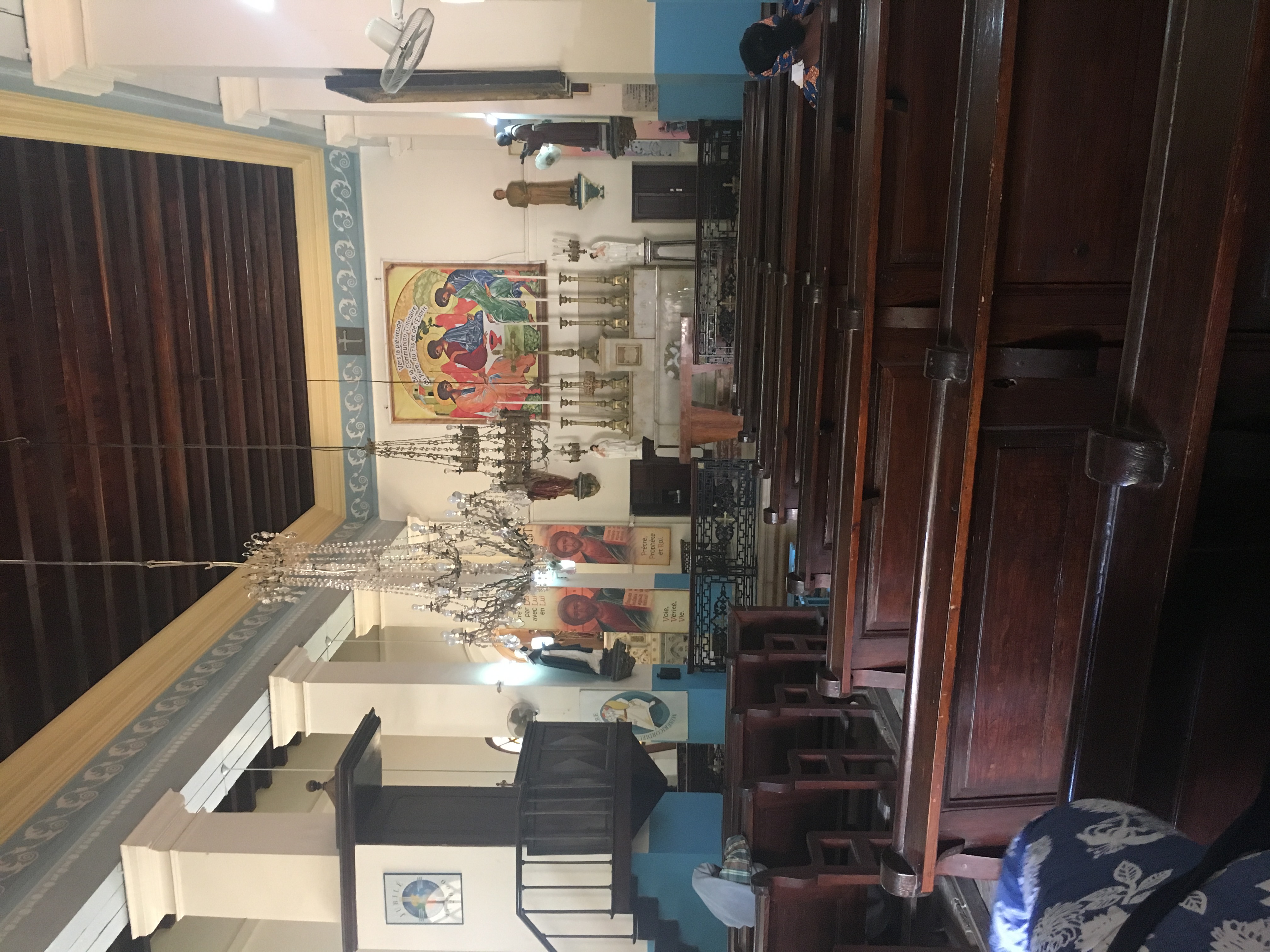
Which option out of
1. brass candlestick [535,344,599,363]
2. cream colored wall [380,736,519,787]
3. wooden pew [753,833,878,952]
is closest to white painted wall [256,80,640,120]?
brass candlestick [535,344,599,363]

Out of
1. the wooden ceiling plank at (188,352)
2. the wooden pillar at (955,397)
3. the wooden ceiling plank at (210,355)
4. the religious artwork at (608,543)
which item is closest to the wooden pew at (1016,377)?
the wooden pillar at (955,397)

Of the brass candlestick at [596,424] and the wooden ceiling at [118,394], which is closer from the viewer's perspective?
the wooden ceiling at [118,394]

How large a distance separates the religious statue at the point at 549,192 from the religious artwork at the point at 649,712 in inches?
175

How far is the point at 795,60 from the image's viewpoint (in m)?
2.95

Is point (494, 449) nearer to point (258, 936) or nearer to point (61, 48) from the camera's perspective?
point (61, 48)

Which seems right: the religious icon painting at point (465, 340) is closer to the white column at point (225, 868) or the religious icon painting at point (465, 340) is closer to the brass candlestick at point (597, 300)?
the brass candlestick at point (597, 300)

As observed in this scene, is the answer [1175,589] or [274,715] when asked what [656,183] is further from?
[1175,589]

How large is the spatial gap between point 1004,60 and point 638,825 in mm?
3800

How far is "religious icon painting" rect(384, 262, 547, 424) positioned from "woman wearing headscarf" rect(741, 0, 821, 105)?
15.7ft

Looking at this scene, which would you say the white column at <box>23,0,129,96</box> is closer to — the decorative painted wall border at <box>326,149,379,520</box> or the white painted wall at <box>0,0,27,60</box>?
the white painted wall at <box>0,0,27,60</box>

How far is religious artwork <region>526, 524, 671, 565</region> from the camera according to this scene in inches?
299

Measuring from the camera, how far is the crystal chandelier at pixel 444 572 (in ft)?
14.0

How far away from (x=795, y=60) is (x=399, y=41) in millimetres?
1524

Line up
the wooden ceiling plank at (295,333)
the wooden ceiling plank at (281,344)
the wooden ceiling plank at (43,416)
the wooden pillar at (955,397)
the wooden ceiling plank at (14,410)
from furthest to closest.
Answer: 1. the wooden ceiling plank at (295,333)
2. the wooden ceiling plank at (281,344)
3. the wooden ceiling plank at (43,416)
4. the wooden ceiling plank at (14,410)
5. the wooden pillar at (955,397)
